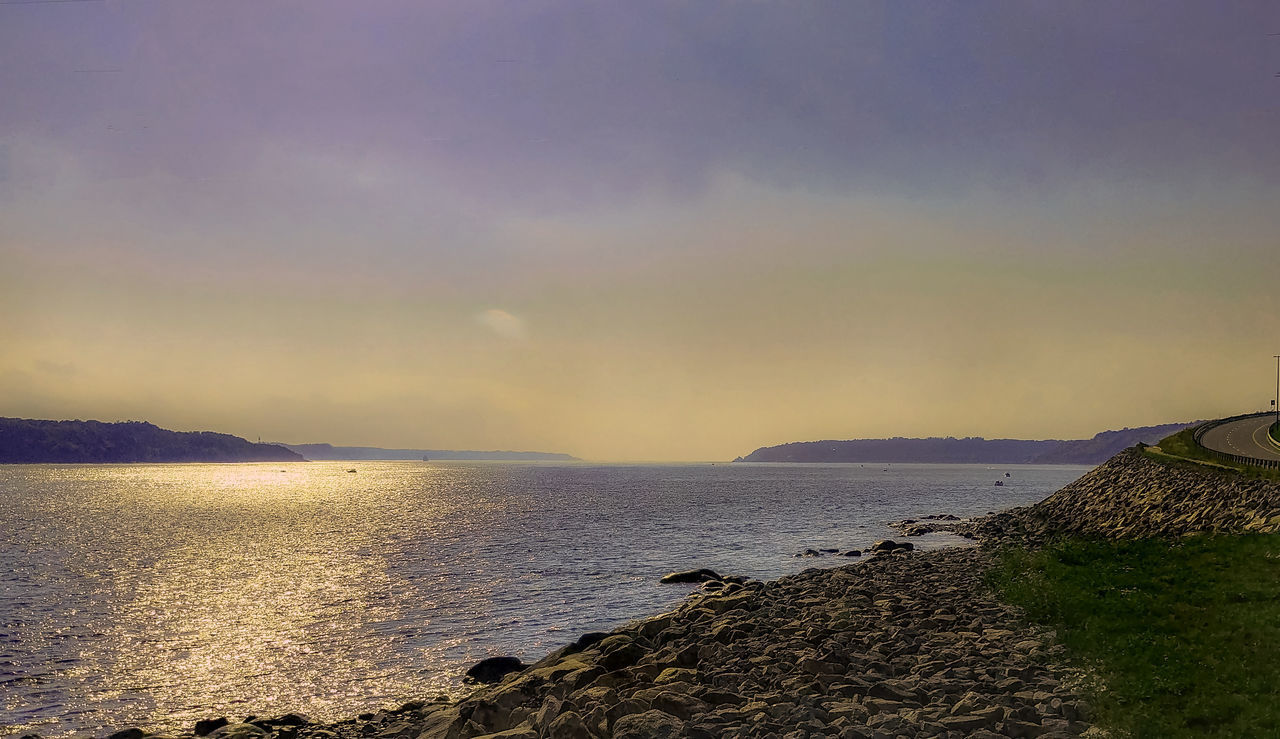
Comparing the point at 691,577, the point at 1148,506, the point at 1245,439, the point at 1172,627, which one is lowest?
the point at 691,577

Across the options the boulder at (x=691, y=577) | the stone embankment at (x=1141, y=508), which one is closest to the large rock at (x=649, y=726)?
the boulder at (x=691, y=577)

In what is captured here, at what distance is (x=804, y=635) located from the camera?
20.3 m

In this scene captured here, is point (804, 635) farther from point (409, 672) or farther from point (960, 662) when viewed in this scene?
point (409, 672)

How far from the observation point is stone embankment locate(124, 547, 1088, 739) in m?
A: 12.7

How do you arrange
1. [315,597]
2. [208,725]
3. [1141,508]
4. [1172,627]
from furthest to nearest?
[1141,508], [315,597], [208,725], [1172,627]

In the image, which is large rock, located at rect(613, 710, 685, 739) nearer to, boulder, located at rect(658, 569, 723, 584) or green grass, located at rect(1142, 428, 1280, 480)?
boulder, located at rect(658, 569, 723, 584)

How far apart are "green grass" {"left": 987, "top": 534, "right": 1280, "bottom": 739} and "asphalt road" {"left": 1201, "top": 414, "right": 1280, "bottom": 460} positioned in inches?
1350

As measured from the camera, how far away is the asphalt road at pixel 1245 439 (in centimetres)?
5598

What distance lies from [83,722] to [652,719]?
58.9ft

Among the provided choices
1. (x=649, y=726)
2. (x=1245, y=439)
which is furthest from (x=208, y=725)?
(x=1245, y=439)

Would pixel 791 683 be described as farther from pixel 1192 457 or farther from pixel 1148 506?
pixel 1192 457

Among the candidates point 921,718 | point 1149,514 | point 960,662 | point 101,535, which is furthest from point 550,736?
point 101,535

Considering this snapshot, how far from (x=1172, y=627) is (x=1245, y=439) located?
66.1 meters

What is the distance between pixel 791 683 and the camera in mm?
15445
